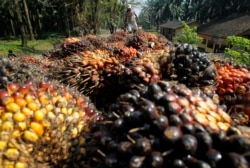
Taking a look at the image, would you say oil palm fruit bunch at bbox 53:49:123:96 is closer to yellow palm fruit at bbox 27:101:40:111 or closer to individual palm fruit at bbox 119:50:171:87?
individual palm fruit at bbox 119:50:171:87

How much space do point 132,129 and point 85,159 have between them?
0.43 meters

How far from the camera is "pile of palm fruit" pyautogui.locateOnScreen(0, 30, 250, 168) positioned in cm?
118

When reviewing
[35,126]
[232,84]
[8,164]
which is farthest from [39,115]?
[232,84]

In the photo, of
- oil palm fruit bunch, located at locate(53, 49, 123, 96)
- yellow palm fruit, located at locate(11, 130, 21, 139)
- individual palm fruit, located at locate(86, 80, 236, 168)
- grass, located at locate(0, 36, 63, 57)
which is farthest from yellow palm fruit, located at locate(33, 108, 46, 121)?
grass, located at locate(0, 36, 63, 57)

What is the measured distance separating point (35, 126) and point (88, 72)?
1.31m

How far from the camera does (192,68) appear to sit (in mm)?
2408

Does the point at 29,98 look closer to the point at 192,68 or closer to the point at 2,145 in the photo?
the point at 2,145

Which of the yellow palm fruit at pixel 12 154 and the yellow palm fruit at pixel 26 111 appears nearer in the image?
the yellow palm fruit at pixel 12 154

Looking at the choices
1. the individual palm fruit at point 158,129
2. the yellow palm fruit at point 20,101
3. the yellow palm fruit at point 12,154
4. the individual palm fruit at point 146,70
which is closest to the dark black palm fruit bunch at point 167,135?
the individual palm fruit at point 158,129

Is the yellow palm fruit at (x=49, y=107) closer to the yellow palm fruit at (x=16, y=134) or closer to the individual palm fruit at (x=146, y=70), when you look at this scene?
the yellow palm fruit at (x=16, y=134)

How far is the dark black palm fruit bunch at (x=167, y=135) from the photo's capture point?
3.77 ft

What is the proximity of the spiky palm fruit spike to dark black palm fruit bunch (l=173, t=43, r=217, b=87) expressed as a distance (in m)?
0.93

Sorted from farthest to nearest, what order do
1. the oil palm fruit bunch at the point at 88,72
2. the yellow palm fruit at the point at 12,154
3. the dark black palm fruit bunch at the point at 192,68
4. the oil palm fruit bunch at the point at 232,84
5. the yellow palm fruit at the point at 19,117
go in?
the oil palm fruit bunch at the point at 88,72
the dark black palm fruit bunch at the point at 192,68
the oil palm fruit bunch at the point at 232,84
the yellow palm fruit at the point at 19,117
the yellow palm fruit at the point at 12,154

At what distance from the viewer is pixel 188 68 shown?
2.42 m
